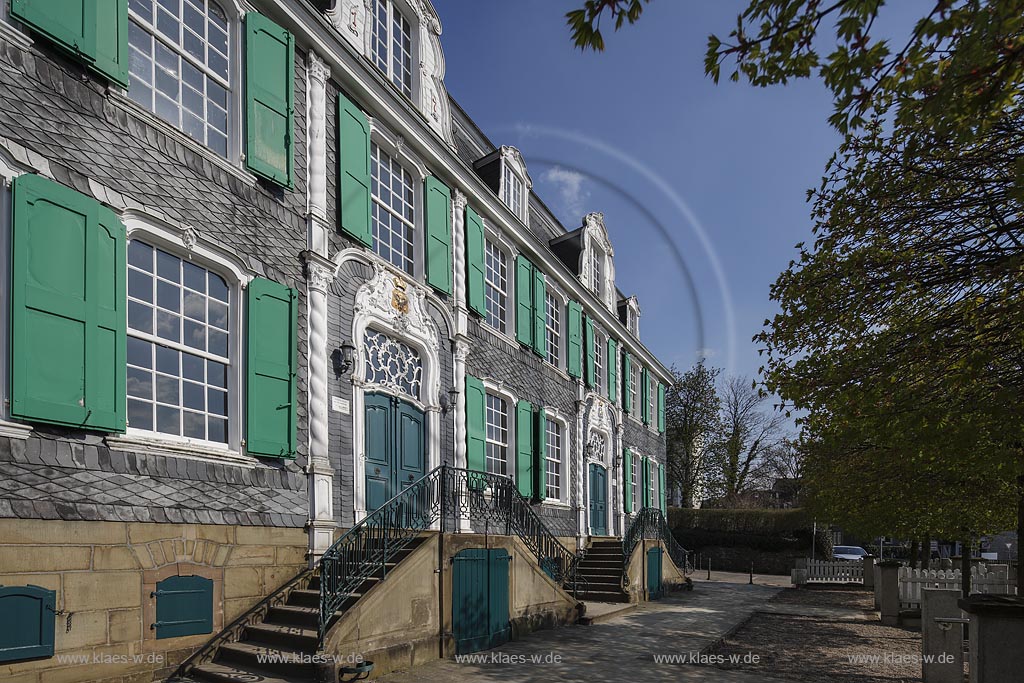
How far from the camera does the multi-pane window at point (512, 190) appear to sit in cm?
1704

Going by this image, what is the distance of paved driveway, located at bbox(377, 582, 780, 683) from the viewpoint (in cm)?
909

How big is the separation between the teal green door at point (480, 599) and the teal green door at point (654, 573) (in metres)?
8.02

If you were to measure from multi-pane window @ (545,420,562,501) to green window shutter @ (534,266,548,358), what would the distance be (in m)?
1.72

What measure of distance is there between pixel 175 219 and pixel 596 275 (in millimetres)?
16677

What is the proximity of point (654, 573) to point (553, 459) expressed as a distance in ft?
12.1

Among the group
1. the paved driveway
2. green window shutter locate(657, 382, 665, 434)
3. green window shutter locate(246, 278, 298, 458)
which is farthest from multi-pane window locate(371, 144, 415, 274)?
green window shutter locate(657, 382, 665, 434)

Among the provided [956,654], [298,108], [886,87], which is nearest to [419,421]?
[298,108]

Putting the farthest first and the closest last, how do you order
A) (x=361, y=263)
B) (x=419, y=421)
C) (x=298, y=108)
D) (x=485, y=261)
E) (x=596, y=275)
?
(x=596, y=275) → (x=485, y=261) → (x=419, y=421) → (x=361, y=263) → (x=298, y=108)

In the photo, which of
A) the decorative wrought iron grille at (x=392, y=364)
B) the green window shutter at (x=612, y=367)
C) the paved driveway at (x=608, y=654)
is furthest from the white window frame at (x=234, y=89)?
the green window shutter at (x=612, y=367)

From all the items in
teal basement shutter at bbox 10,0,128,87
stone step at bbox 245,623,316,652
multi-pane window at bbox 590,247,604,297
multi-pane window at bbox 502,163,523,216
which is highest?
multi-pane window at bbox 502,163,523,216

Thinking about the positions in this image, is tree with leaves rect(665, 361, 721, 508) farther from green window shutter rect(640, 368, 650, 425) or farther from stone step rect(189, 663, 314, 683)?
stone step rect(189, 663, 314, 683)

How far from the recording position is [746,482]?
44469 mm

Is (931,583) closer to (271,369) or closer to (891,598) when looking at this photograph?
(891,598)

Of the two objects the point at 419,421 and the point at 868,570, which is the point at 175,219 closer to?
the point at 419,421
